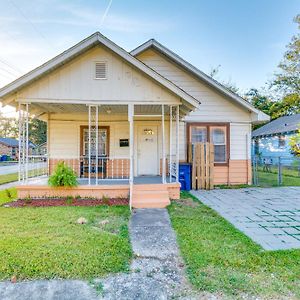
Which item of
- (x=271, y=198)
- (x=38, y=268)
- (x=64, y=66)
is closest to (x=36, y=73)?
(x=64, y=66)

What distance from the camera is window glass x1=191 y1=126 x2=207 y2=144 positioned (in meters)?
12.3

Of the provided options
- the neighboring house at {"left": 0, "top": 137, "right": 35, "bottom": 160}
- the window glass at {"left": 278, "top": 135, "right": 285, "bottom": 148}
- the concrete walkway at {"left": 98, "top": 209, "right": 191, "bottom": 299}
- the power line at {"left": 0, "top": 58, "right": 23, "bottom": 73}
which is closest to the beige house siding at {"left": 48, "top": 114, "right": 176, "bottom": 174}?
the concrete walkway at {"left": 98, "top": 209, "right": 191, "bottom": 299}

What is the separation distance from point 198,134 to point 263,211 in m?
5.44

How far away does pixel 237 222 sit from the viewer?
6523mm

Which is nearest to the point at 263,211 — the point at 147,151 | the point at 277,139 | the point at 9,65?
the point at 147,151

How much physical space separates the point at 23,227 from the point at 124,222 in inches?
88.3

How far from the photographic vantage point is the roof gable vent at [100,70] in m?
8.77

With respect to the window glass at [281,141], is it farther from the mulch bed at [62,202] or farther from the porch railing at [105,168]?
the mulch bed at [62,202]

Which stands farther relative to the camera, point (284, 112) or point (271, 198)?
point (284, 112)

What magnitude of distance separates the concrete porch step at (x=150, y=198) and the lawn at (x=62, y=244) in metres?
1.07

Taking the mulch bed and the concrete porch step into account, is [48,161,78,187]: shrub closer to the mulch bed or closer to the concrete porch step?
the mulch bed

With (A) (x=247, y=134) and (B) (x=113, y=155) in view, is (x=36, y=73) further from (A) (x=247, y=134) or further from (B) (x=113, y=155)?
(A) (x=247, y=134)

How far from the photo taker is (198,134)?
1239cm

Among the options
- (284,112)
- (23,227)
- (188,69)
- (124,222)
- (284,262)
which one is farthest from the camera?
(284,112)
